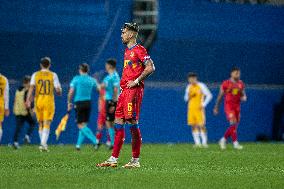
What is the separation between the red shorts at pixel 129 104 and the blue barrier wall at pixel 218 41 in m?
17.7

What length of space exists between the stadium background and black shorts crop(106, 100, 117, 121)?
4.93 m

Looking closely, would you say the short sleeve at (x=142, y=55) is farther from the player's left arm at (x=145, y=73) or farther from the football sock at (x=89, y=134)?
the football sock at (x=89, y=134)

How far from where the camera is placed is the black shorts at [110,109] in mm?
25328

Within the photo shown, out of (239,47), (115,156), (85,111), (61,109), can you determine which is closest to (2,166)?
(115,156)

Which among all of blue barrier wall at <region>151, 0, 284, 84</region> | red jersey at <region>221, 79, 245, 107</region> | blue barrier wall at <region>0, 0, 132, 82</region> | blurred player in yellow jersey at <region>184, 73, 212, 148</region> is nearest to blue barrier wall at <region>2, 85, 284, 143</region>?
blue barrier wall at <region>151, 0, 284, 84</region>

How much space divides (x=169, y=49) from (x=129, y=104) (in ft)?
60.7

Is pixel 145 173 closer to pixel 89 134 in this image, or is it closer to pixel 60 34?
pixel 89 134

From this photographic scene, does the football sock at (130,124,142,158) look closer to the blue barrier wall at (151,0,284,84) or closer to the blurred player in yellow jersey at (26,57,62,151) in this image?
the blurred player in yellow jersey at (26,57,62,151)

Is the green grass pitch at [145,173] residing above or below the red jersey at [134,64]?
below

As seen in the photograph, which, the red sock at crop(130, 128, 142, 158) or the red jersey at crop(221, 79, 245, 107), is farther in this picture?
the red jersey at crop(221, 79, 245, 107)

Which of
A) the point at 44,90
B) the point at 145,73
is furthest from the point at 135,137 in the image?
the point at 44,90

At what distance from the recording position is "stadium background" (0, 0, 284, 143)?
3019cm

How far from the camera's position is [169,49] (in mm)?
33562

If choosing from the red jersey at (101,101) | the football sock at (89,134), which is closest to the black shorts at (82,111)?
the football sock at (89,134)
